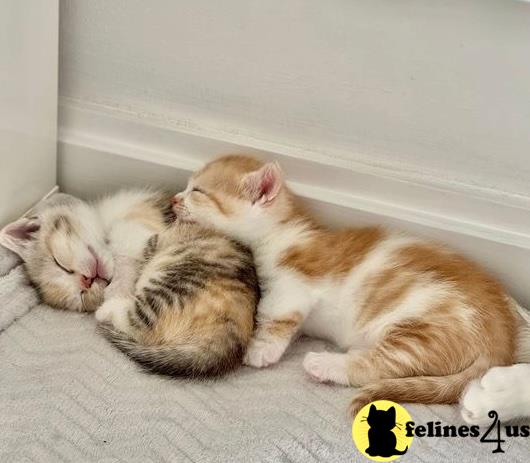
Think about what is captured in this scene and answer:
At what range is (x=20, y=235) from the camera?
164 centimetres

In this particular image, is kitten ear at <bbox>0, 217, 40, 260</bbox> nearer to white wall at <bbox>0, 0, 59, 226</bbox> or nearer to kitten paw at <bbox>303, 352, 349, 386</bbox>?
white wall at <bbox>0, 0, 59, 226</bbox>

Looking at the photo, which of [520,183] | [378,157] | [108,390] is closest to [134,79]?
[378,157]

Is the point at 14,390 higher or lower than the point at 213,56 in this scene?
lower

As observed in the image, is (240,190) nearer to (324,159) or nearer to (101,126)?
(324,159)

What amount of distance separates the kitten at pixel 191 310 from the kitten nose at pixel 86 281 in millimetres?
73

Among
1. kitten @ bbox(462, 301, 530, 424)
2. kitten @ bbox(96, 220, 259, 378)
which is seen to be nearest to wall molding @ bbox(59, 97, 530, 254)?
kitten @ bbox(96, 220, 259, 378)

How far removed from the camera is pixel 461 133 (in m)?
1.60

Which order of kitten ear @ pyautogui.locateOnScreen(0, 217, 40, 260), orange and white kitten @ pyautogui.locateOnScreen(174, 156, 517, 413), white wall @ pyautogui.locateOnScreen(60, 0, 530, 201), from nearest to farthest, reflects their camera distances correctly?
orange and white kitten @ pyautogui.locateOnScreen(174, 156, 517, 413) < white wall @ pyautogui.locateOnScreen(60, 0, 530, 201) < kitten ear @ pyautogui.locateOnScreen(0, 217, 40, 260)

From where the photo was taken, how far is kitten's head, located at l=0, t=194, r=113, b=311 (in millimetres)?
1595

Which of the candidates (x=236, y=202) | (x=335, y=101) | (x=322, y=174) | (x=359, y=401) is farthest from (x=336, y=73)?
(x=359, y=401)

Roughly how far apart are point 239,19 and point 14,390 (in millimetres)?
863

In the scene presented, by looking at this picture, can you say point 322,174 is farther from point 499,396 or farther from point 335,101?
point 499,396

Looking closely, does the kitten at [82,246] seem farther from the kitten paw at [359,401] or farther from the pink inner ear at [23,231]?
the kitten paw at [359,401]

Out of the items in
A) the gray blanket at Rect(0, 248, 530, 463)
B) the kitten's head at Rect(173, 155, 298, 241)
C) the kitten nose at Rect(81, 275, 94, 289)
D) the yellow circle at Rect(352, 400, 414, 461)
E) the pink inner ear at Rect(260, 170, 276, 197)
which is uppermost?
the pink inner ear at Rect(260, 170, 276, 197)
